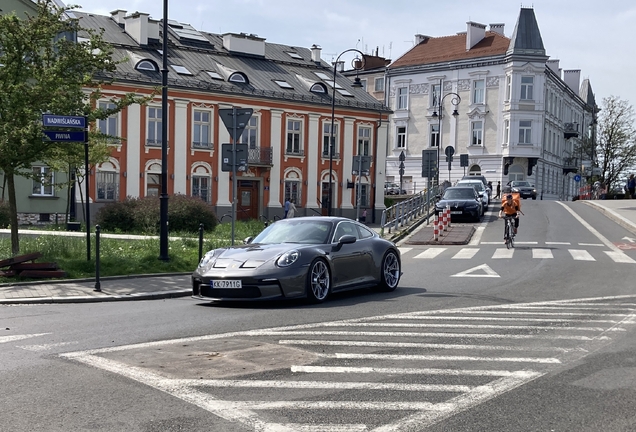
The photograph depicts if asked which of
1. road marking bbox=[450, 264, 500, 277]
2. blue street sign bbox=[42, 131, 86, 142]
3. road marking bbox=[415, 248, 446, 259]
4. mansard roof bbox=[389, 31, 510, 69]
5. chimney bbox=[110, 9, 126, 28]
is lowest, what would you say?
road marking bbox=[415, 248, 446, 259]

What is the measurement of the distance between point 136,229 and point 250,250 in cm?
1771

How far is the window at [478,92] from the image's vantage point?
75.2 metres

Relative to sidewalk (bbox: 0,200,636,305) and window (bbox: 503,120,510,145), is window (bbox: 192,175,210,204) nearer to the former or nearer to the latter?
sidewalk (bbox: 0,200,636,305)

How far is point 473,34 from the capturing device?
76.8m

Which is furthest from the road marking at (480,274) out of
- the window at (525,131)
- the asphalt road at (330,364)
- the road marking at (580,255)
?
the window at (525,131)

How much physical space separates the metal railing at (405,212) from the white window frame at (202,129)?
567 inches

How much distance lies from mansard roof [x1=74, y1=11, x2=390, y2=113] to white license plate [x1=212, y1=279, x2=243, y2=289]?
3443 cm

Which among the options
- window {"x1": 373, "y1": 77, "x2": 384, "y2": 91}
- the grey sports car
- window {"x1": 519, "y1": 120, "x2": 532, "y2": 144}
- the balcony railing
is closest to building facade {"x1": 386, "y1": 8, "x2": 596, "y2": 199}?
window {"x1": 519, "y1": 120, "x2": 532, "y2": 144}

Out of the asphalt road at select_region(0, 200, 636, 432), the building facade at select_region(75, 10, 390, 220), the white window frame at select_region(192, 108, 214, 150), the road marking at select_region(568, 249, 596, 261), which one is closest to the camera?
the asphalt road at select_region(0, 200, 636, 432)

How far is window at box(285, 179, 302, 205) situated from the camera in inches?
2073

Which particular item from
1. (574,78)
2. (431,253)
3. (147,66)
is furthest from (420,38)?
(431,253)

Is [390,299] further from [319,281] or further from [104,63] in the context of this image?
[104,63]

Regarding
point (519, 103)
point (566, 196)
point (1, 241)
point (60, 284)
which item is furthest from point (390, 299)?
point (566, 196)

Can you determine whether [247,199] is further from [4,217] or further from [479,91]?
[479,91]
